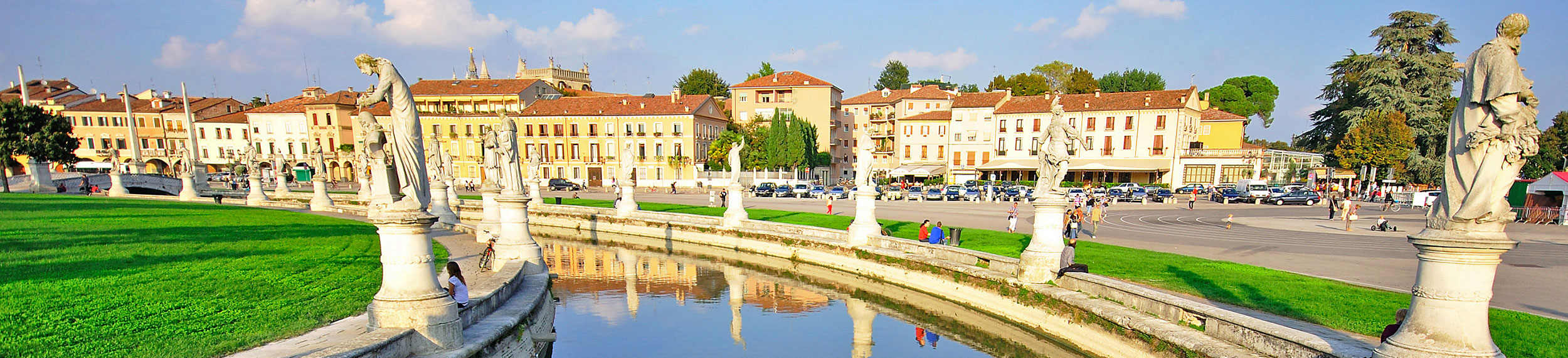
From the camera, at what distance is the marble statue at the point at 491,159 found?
13.6 m

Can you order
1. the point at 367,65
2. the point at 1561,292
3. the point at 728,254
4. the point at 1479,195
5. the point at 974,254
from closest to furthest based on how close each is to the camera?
the point at 1479,195, the point at 367,65, the point at 1561,292, the point at 974,254, the point at 728,254

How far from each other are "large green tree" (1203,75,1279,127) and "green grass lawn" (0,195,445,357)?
248 feet

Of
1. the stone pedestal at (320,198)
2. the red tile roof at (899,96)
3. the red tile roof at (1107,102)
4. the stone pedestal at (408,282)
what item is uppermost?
the red tile roof at (899,96)

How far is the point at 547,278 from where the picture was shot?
1105 cm

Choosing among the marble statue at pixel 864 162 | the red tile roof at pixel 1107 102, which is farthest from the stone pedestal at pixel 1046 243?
the red tile roof at pixel 1107 102

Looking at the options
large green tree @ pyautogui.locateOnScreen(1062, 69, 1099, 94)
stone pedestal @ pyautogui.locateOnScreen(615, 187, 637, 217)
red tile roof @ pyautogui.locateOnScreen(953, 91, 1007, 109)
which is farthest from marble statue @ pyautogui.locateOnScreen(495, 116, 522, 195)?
large green tree @ pyautogui.locateOnScreen(1062, 69, 1099, 94)

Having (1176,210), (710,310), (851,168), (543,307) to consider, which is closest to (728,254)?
(710,310)

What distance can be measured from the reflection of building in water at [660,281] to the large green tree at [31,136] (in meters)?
29.5

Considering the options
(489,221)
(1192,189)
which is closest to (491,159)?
(489,221)

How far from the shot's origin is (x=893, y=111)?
195 ft

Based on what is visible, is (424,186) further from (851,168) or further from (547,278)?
(851,168)

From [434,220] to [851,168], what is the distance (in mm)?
61527

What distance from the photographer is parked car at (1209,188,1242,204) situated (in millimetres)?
34656

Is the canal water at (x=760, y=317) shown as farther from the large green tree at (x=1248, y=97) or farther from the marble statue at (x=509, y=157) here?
the large green tree at (x=1248, y=97)
